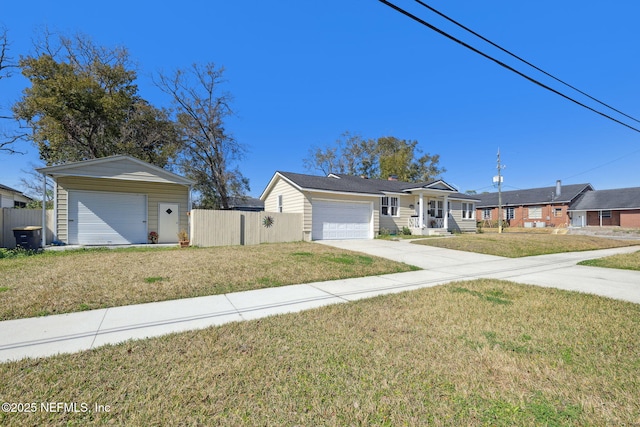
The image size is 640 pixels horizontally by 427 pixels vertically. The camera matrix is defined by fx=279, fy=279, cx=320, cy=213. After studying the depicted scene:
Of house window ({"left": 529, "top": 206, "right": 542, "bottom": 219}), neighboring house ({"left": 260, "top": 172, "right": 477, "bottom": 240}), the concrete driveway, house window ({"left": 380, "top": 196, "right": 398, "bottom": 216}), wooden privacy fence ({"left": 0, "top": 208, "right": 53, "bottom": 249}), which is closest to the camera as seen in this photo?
the concrete driveway

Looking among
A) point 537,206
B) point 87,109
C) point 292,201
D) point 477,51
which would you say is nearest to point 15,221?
point 87,109

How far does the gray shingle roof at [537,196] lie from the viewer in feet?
110

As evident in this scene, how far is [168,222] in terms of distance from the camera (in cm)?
1331

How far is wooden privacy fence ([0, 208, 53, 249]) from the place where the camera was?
11.1 metres

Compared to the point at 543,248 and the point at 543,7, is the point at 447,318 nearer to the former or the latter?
the point at 543,7

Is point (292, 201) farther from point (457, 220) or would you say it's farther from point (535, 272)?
point (457, 220)

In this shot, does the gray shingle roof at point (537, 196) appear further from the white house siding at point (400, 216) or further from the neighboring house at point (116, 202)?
the neighboring house at point (116, 202)

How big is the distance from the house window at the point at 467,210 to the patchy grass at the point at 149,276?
17.9 meters

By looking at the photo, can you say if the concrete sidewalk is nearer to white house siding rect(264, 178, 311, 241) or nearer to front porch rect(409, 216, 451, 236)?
white house siding rect(264, 178, 311, 241)

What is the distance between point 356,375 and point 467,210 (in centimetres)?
2461

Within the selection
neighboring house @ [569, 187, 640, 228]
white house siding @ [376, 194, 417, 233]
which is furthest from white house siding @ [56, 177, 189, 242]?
neighboring house @ [569, 187, 640, 228]

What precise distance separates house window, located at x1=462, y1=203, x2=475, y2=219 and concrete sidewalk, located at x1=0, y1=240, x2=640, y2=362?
15.6 meters

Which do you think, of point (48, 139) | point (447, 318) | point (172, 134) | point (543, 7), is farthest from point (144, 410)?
point (172, 134)

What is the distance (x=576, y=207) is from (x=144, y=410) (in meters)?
44.1
